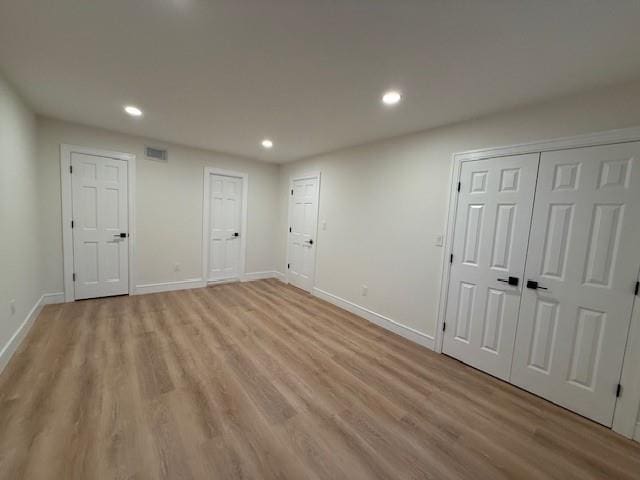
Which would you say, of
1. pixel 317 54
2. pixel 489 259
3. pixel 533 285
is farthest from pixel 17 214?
pixel 533 285

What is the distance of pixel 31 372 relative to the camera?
212 cm

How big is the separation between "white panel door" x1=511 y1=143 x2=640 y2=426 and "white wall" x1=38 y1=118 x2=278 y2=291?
4.51m

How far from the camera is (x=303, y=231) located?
488cm

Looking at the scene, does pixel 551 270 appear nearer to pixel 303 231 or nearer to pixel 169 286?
pixel 303 231

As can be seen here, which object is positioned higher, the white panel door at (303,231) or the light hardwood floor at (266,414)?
the white panel door at (303,231)

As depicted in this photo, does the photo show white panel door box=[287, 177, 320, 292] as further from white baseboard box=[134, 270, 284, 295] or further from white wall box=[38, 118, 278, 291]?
white wall box=[38, 118, 278, 291]

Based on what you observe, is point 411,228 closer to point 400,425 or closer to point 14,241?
point 400,425

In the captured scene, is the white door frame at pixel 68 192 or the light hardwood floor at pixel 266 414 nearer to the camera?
the light hardwood floor at pixel 266 414

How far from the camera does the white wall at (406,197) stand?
6.75 feet

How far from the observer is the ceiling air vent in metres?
4.02

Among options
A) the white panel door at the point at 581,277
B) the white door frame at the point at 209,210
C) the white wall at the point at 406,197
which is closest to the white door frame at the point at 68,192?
the white door frame at the point at 209,210

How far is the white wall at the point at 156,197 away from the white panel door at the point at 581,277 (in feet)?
14.8

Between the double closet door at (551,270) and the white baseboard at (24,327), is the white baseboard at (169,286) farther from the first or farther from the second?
the double closet door at (551,270)

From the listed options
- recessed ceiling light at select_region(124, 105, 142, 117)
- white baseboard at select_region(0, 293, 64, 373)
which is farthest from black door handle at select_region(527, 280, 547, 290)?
white baseboard at select_region(0, 293, 64, 373)
